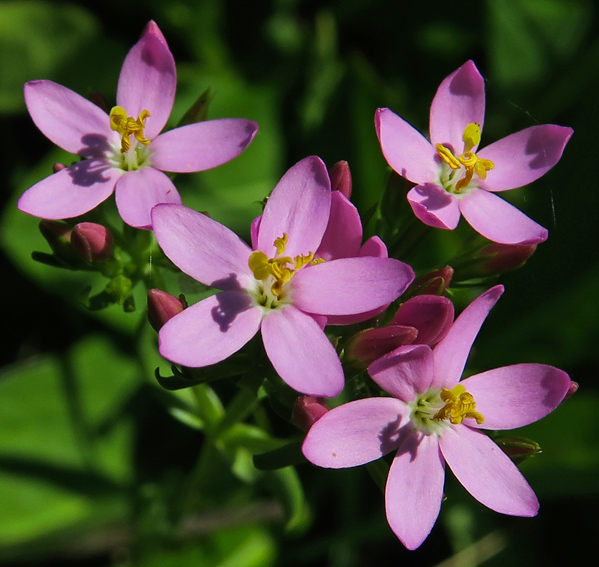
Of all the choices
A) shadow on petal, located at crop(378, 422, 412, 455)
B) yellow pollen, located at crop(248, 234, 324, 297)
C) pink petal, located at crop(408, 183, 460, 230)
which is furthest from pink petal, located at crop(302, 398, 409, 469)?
pink petal, located at crop(408, 183, 460, 230)

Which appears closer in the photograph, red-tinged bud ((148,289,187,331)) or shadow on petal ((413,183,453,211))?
red-tinged bud ((148,289,187,331))

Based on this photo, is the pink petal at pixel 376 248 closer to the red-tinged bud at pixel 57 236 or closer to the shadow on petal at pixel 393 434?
the shadow on petal at pixel 393 434

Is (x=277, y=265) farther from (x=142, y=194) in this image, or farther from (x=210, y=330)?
(x=142, y=194)

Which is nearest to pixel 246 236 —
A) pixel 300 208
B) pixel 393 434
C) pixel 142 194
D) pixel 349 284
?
pixel 142 194

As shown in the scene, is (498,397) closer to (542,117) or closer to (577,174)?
(577,174)

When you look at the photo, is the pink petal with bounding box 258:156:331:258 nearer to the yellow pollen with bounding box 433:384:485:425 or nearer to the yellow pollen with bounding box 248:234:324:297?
the yellow pollen with bounding box 248:234:324:297

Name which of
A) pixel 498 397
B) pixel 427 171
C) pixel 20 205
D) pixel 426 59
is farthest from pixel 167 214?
pixel 426 59
